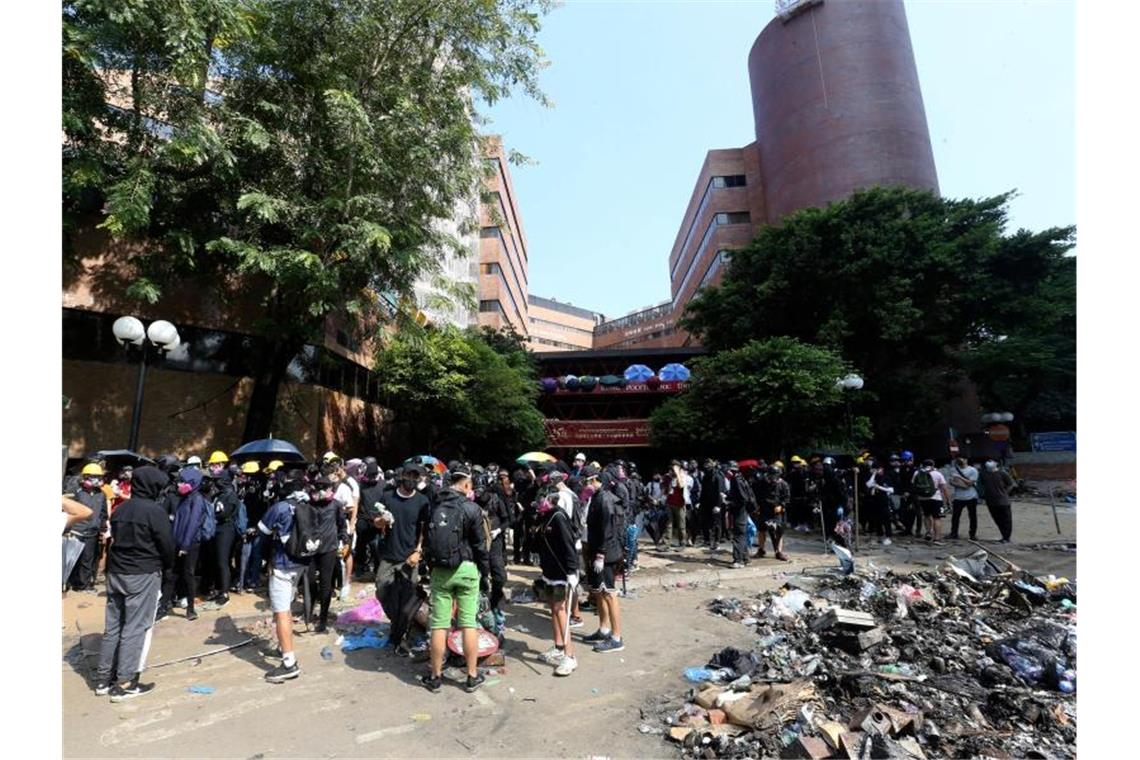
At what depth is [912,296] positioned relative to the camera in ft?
85.5

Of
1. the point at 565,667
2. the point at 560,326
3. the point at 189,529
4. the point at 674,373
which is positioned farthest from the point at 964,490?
the point at 560,326

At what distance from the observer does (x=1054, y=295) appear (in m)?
25.6

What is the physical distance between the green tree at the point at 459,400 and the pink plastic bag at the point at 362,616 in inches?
439

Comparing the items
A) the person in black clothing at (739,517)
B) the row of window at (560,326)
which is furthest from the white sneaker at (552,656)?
the row of window at (560,326)

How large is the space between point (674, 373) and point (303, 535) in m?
25.6

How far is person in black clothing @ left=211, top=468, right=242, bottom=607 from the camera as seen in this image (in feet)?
25.0

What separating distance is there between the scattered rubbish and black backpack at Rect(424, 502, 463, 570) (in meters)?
1.77

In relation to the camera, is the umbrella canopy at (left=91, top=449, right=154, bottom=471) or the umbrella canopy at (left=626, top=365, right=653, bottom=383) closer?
the umbrella canopy at (left=91, top=449, right=154, bottom=471)

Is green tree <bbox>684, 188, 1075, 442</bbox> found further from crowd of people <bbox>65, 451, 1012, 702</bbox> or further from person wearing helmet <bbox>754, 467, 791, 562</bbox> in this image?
person wearing helmet <bbox>754, 467, 791, 562</bbox>

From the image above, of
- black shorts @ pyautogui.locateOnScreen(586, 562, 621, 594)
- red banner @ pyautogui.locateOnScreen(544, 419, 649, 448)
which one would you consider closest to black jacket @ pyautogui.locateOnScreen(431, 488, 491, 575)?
black shorts @ pyautogui.locateOnScreen(586, 562, 621, 594)

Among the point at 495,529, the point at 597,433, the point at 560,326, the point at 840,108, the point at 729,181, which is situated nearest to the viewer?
the point at 495,529

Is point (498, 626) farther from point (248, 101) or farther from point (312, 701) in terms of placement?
point (248, 101)

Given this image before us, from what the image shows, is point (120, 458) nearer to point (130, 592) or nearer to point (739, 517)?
A: point (130, 592)

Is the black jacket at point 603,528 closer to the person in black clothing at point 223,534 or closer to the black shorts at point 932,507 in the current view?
the person in black clothing at point 223,534
